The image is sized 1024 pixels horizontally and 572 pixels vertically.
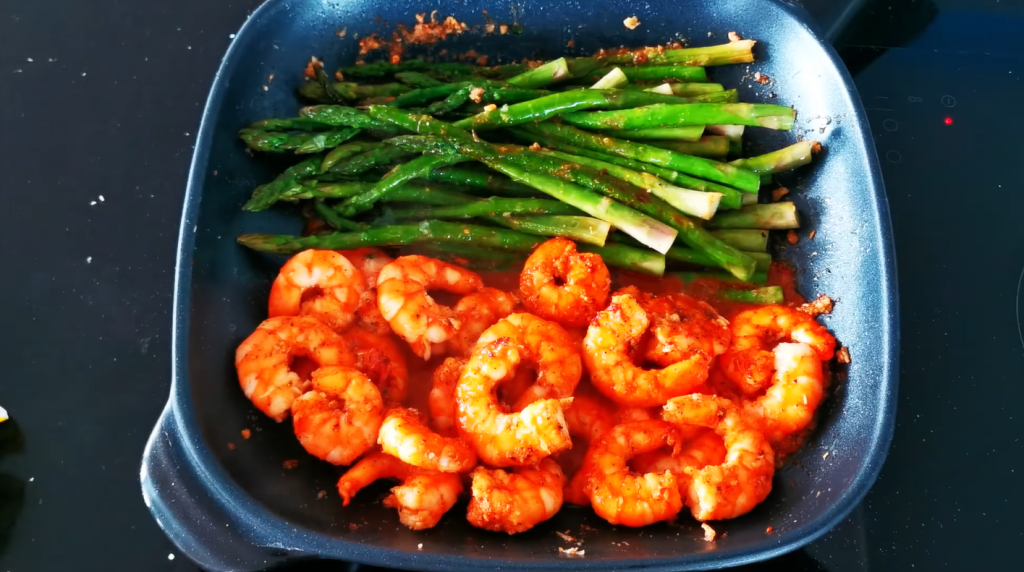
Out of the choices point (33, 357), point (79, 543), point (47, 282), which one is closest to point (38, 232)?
point (47, 282)

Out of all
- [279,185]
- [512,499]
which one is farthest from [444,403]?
[279,185]

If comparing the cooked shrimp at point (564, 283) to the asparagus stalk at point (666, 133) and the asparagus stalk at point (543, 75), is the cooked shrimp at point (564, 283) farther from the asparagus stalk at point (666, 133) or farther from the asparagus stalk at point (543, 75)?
the asparagus stalk at point (543, 75)

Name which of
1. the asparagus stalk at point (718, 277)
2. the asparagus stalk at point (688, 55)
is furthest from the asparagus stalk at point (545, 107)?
the asparagus stalk at point (718, 277)

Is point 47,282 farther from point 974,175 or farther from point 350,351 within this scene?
point 974,175

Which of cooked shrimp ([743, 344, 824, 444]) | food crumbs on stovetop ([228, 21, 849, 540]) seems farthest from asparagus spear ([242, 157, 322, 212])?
cooked shrimp ([743, 344, 824, 444])

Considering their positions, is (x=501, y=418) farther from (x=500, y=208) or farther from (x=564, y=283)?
(x=500, y=208)
